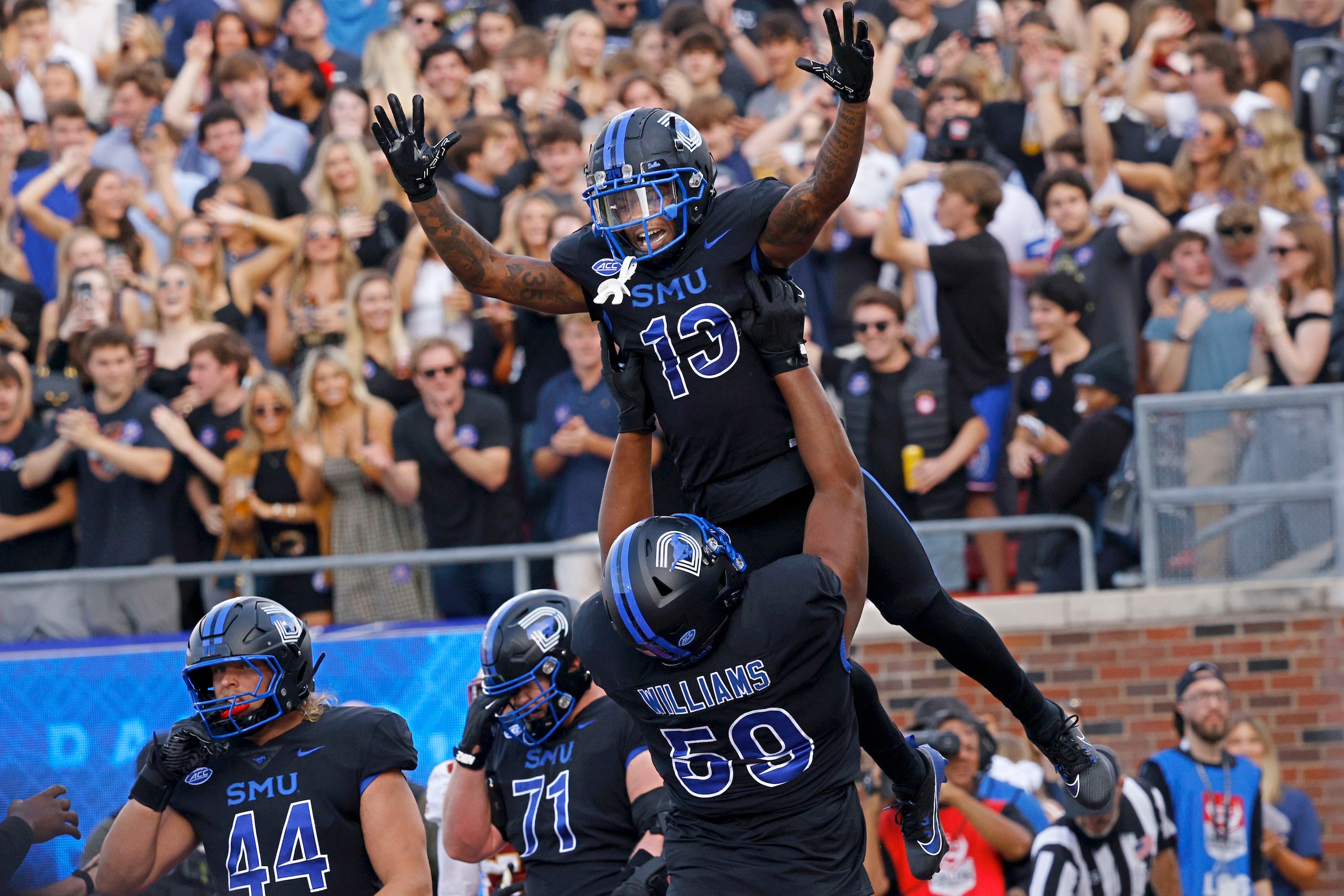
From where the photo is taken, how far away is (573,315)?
8.86m

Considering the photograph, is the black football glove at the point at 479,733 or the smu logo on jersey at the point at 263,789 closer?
the smu logo on jersey at the point at 263,789

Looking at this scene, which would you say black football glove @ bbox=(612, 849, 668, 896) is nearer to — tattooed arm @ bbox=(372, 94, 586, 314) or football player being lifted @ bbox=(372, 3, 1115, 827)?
football player being lifted @ bbox=(372, 3, 1115, 827)

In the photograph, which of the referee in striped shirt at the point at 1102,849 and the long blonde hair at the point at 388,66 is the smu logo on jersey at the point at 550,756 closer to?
the referee in striped shirt at the point at 1102,849

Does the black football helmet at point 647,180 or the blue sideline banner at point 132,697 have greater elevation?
the black football helmet at point 647,180

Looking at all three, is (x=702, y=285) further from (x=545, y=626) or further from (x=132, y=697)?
(x=132, y=697)

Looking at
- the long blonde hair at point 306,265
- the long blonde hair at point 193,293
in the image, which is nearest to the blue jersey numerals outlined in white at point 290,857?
the long blonde hair at point 306,265

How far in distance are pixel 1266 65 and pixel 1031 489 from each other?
10.4 ft

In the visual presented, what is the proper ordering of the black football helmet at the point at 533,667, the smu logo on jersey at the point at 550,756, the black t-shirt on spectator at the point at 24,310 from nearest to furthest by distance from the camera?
the black football helmet at the point at 533,667 → the smu logo on jersey at the point at 550,756 → the black t-shirt on spectator at the point at 24,310

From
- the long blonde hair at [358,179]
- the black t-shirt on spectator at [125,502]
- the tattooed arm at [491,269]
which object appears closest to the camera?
the tattooed arm at [491,269]

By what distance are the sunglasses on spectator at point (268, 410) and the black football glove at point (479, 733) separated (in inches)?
154

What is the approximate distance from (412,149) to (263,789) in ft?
6.42

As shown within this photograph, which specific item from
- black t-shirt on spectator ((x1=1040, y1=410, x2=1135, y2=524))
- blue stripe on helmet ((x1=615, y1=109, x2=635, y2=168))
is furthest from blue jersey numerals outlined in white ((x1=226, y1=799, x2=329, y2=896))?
black t-shirt on spectator ((x1=1040, y1=410, x2=1135, y2=524))

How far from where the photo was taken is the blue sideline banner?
865 centimetres

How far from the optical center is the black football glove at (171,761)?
5.30m
